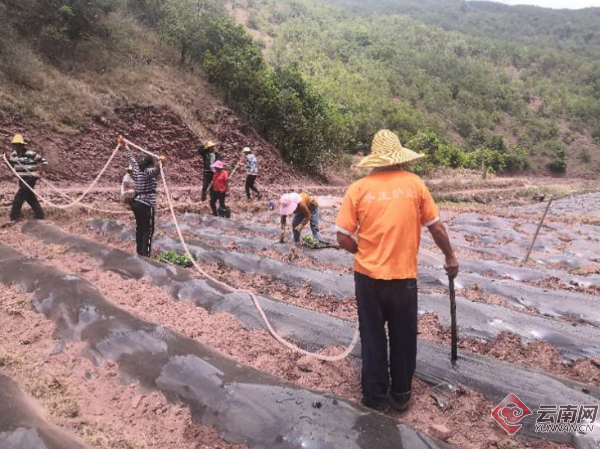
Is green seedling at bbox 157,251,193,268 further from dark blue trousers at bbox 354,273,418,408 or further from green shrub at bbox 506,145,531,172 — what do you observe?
green shrub at bbox 506,145,531,172

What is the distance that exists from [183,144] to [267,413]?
1517cm

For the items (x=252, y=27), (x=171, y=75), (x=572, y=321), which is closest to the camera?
(x=572, y=321)

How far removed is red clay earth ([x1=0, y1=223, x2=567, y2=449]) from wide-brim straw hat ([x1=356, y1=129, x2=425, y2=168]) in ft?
5.74

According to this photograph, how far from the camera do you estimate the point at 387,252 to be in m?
2.95

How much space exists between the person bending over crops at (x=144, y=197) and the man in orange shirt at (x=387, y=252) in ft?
13.5

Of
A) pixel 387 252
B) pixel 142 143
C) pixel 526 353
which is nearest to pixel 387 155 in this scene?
pixel 387 252

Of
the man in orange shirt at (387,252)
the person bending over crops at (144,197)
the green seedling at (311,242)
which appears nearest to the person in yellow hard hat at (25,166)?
the person bending over crops at (144,197)

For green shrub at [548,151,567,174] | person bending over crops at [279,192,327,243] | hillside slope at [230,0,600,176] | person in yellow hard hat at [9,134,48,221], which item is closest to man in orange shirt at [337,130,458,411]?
person bending over crops at [279,192,327,243]

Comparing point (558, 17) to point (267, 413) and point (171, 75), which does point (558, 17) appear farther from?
point (267, 413)

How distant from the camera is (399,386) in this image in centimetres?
320

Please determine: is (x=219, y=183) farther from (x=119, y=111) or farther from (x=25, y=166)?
(x=119, y=111)

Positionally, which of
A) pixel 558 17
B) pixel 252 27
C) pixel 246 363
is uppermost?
pixel 558 17

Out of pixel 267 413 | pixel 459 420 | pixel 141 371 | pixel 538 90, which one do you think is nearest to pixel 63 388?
pixel 141 371

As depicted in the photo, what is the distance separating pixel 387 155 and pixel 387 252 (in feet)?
2.14
